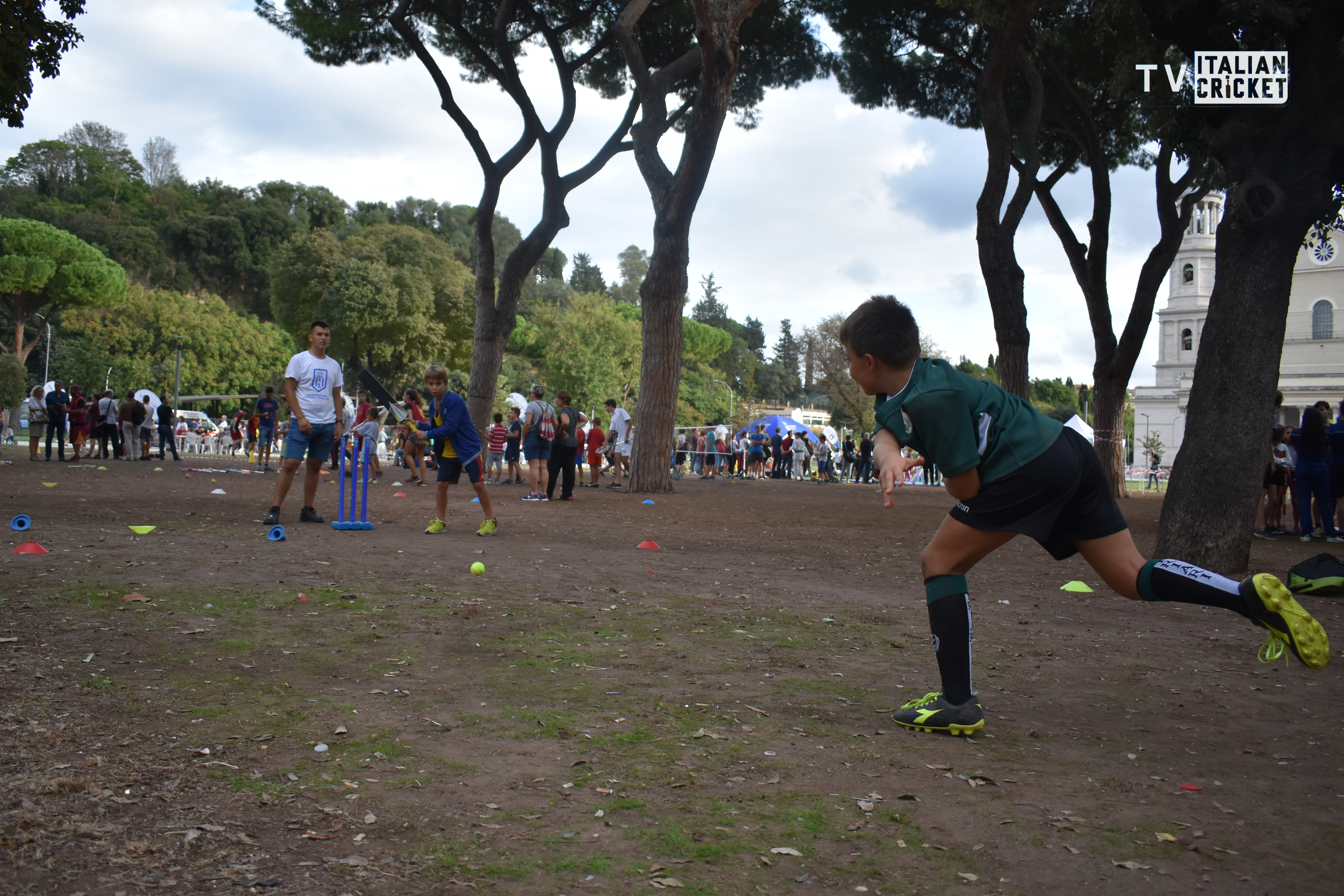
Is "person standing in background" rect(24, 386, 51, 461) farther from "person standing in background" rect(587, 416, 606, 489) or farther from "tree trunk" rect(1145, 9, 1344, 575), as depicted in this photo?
"tree trunk" rect(1145, 9, 1344, 575)

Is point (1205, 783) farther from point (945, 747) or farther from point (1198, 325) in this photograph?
point (1198, 325)

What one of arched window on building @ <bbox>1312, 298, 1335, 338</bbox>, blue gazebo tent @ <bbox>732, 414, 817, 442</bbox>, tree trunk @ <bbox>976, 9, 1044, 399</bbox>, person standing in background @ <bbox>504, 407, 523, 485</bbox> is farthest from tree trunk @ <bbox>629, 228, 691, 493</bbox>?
arched window on building @ <bbox>1312, 298, 1335, 338</bbox>

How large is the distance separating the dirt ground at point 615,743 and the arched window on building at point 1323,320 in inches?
3119

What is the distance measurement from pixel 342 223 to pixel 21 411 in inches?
887

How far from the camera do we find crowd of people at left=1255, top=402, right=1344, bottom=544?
1294 cm

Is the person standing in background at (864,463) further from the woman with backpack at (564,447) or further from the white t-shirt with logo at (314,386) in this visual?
the white t-shirt with logo at (314,386)

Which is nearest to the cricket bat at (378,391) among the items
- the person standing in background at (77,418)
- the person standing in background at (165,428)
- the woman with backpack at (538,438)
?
the woman with backpack at (538,438)

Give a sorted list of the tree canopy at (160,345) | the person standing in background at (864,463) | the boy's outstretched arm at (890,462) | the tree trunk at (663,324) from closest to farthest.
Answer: the boy's outstretched arm at (890,462) → the tree trunk at (663,324) → the person standing in background at (864,463) → the tree canopy at (160,345)

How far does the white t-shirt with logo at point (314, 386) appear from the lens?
10156 millimetres

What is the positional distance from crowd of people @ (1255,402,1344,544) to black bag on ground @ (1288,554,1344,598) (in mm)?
8499

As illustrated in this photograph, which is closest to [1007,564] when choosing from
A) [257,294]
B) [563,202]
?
[563,202]

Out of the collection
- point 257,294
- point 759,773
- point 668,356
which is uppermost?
point 257,294

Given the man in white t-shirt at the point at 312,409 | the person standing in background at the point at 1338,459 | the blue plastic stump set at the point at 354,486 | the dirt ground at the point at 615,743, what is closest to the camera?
the dirt ground at the point at 615,743

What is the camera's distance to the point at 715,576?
8273mm
